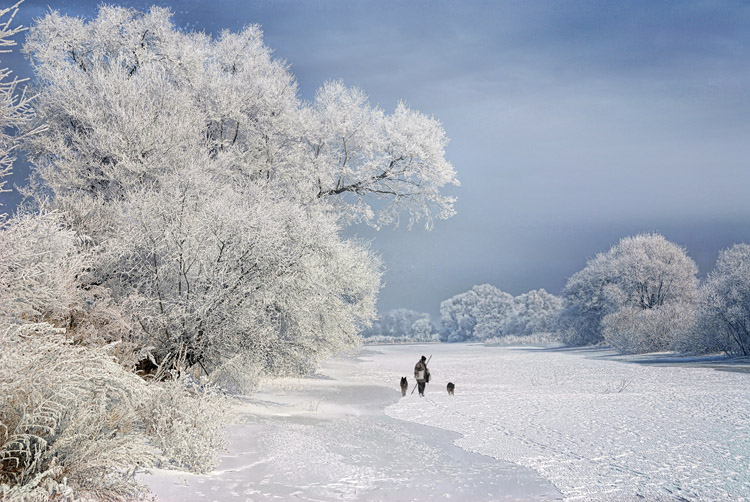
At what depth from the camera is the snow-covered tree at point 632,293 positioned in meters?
33.1

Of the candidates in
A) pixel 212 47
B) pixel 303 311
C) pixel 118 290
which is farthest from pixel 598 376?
pixel 212 47

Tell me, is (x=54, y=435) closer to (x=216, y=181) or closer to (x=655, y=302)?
(x=216, y=181)

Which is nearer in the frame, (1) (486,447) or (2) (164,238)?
(1) (486,447)

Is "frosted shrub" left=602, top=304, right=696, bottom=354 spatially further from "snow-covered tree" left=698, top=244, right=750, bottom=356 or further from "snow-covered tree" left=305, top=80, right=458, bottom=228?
"snow-covered tree" left=305, top=80, right=458, bottom=228

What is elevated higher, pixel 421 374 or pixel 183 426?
pixel 183 426

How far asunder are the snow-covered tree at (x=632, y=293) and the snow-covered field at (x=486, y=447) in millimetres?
18349

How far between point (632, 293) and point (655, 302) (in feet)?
5.46

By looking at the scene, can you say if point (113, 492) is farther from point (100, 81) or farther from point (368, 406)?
point (100, 81)

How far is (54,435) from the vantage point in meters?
5.09

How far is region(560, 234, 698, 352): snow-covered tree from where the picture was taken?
33125 mm

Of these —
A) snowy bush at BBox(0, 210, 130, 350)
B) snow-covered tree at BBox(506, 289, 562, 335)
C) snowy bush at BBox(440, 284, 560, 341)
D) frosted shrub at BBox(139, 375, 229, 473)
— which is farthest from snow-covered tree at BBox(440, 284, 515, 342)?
frosted shrub at BBox(139, 375, 229, 473)

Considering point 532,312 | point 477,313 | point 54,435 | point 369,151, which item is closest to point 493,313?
point 477,313

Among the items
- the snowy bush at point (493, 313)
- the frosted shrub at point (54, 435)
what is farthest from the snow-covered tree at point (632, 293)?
the frosted shrub at point (54, 435)

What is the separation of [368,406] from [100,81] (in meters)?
10.7
